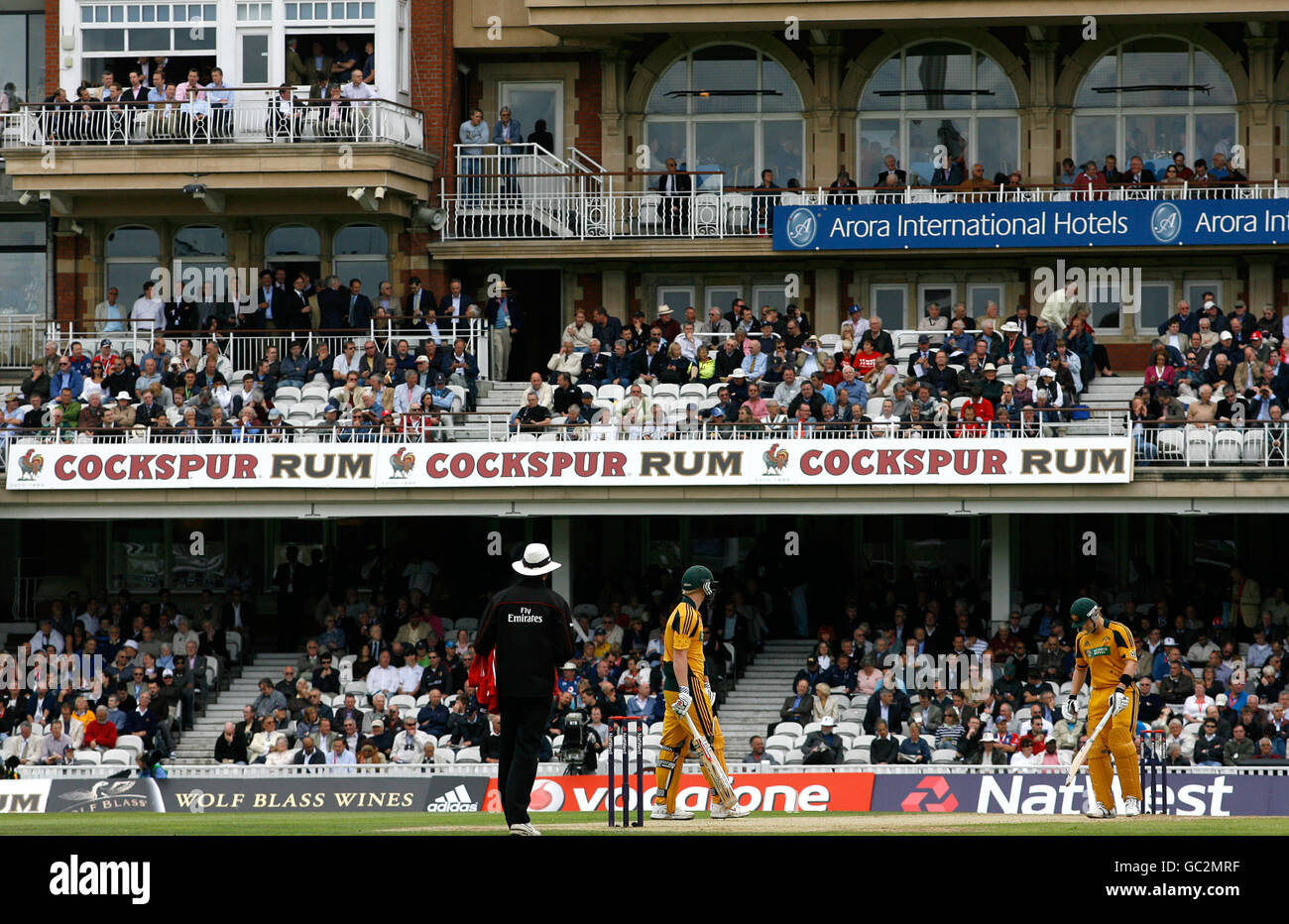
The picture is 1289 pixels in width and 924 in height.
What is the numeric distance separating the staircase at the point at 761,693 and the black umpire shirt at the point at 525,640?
13092mm

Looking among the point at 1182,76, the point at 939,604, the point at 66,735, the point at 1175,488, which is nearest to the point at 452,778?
the point at 66,735

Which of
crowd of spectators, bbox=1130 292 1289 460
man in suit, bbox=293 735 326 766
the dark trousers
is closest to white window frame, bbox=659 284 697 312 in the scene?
crowd of spectators, bbox=1130 292 1289 460

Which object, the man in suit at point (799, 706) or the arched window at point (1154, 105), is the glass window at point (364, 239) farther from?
the man in suit at point (799, 706)

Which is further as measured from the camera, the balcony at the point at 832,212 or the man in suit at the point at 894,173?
the man in suit at the point at 894,173

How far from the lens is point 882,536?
3086 centimetres

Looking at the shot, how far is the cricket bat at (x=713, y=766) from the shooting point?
47.4 feet

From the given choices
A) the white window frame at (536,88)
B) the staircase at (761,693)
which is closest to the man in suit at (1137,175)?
Result: the staircase at (761,693)

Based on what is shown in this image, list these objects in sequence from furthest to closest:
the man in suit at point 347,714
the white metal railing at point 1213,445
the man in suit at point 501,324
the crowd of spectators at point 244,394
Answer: the man in suit at point 501,324 < the crowd of spectators at point 244,394 < the white metal railing at point 1213,445 < the man in suit at point 347,714

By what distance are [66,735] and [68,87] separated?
438 inches

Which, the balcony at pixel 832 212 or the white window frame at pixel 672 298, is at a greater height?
the balcony at pixel 832 212

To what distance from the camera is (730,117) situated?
3284 centimetres

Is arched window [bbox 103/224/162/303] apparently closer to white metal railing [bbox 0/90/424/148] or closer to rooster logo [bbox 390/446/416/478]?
white metal railing [bbox 0/90/424/148]

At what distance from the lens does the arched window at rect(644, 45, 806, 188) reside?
32750mm

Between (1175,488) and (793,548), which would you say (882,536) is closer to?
(793,548)
